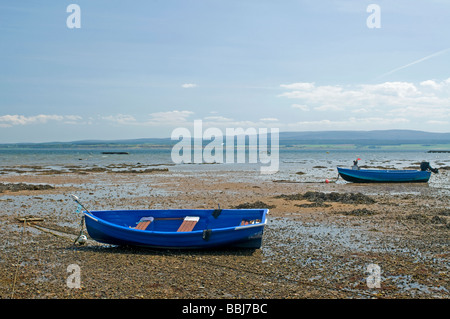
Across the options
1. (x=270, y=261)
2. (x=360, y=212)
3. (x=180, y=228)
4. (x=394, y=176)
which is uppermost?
(x=394, y=176)

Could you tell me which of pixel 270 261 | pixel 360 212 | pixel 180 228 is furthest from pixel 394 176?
pixel 270 261

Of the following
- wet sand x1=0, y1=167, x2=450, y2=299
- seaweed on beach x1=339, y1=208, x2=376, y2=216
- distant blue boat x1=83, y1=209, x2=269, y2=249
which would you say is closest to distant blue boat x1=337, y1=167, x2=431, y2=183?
wet sand x1=0, y1=167, x2=450, y2=299

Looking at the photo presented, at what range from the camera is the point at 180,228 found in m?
12.8

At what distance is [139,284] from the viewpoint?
887 centimetres

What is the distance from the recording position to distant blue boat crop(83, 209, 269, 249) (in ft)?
37.1

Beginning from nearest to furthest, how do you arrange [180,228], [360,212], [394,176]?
[180,228], [360,212], [394,176]

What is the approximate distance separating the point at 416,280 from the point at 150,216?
8239mm

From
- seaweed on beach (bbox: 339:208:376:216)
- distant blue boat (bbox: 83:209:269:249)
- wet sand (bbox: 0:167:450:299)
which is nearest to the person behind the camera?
wet sand (bbox: 0:167:450:299)

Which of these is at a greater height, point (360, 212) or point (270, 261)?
point (360, 212)

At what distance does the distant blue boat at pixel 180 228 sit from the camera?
37.1 feet

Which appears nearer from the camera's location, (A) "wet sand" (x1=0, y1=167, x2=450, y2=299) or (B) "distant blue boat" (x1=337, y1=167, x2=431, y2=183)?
(A) "wet sand" (x1=0, y1=167, x2=450, y2=299)

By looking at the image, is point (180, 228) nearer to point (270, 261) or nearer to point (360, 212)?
point (270, 261)

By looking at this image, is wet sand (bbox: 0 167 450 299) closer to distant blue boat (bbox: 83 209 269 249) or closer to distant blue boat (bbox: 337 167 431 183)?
distant blue boat (bbox: 83 209 269 249)
